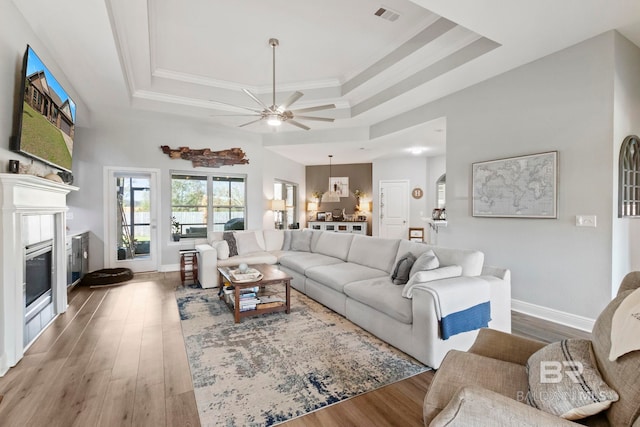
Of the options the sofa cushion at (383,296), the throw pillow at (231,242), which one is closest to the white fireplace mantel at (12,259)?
the throw pillow at (231,242)

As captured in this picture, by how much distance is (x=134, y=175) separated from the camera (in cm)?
592

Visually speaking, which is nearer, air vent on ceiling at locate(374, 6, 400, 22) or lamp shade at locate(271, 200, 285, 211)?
air vent on ceiling at locate(374, 6, 400, 22)

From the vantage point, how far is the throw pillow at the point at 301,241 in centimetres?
566

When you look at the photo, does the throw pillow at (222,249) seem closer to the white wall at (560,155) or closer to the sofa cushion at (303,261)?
the sofa cushion at (303,261)

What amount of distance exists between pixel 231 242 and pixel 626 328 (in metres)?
4.96

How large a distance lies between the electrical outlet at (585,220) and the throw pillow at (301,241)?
3.81m

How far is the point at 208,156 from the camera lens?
6.37 meters

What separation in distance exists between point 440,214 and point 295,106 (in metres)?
3.64

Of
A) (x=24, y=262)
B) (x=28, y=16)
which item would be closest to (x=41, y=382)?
(x=24, y=262)

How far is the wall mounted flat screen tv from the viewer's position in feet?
8.64

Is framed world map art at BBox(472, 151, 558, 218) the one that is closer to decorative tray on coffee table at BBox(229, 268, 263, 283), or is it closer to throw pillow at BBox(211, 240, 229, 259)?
decorative tray on coffee table at BBox(229, 268, 263, 283)

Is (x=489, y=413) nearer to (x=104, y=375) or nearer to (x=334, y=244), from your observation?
(x=104, y=375)

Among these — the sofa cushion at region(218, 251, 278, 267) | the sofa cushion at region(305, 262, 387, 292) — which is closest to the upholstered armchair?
the sofa cushion at region(305, 262, 387, 292)

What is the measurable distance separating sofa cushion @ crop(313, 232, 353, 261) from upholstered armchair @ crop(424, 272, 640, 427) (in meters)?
3.12
